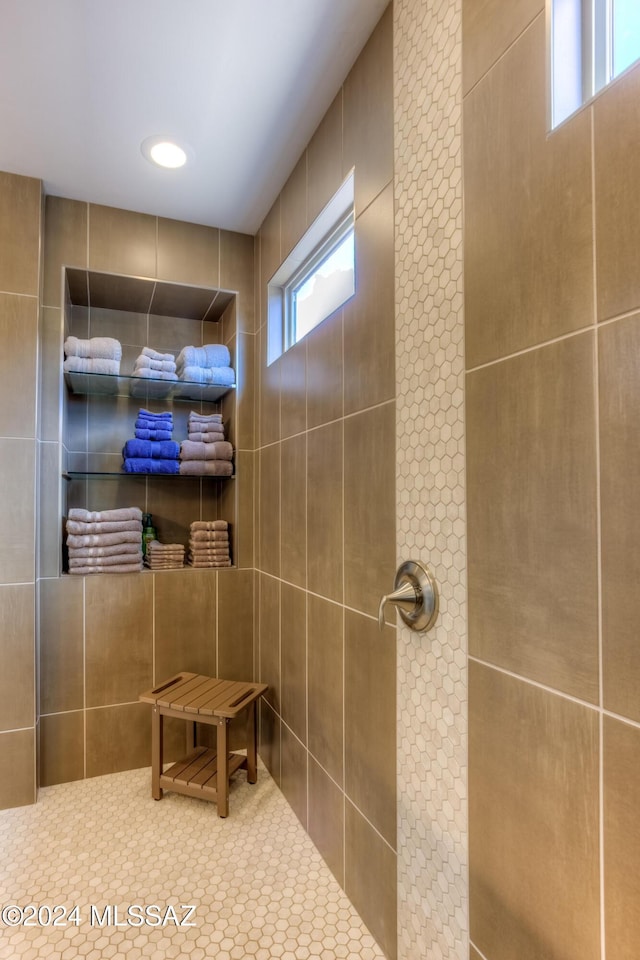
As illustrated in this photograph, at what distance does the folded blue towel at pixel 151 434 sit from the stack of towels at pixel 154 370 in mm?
204

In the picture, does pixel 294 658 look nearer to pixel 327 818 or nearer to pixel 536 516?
pixel 327 818

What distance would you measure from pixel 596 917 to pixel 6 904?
158 centimetres

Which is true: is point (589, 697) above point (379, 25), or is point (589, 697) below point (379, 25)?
below

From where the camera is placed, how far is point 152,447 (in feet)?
7.73

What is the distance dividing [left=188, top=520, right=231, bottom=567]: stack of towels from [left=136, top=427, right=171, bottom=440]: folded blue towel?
0.42 meters

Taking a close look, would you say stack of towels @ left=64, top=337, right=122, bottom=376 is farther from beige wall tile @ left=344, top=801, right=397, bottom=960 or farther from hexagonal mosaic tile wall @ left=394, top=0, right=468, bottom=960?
beige wall tile @ left=344, top=801, right=397, bottom=960

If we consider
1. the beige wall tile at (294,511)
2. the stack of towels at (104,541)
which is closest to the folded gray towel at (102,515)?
the stack of towels at (104,541)

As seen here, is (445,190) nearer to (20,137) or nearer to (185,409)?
(20,137)

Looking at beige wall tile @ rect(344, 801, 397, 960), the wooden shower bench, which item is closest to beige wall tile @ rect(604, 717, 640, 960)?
beige wall tile @ rect(344, 801, 397, 960)

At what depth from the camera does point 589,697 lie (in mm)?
727

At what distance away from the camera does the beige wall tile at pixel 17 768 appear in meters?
1.94

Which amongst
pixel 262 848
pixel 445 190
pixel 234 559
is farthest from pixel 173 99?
pixel 262 848

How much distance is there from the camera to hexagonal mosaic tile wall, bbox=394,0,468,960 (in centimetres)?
102

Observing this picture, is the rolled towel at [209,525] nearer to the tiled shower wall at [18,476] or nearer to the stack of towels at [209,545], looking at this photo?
the stack of towels at [209,545]
